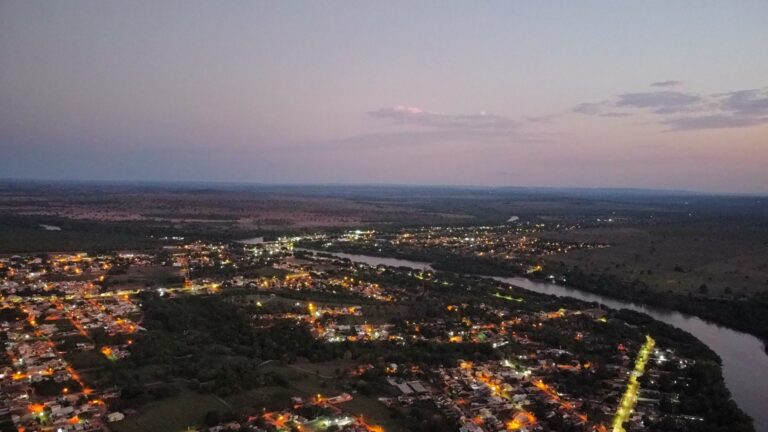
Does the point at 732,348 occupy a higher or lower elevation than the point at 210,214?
lower

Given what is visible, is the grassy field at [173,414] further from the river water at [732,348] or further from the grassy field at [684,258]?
the grassy field at [684,258]

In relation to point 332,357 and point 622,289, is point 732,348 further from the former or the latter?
point 332,357

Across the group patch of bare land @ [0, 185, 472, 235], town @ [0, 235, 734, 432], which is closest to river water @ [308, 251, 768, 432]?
town @ [0, 235, 734, 432]

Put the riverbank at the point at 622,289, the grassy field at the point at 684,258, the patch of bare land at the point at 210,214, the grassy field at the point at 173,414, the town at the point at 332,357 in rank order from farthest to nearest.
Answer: the patch of bare land at the point at 210,214, the grassy field at the point at 684,258, the riverbank at the point at 622,289, the town at the point at 332,357, the grassy field at the point at 173,414

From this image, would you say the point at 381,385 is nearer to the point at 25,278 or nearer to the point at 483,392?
the point at 483,392

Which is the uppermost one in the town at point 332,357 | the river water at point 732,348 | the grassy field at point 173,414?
the town at point 332,357

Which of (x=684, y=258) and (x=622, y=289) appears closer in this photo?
(x=622, y=289)

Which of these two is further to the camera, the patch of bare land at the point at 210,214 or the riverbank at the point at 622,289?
the patch of bare land at the point at 210,214

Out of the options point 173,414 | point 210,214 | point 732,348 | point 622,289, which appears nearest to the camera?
point 173,414

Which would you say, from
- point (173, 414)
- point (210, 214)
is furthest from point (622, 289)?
point (210, 214)

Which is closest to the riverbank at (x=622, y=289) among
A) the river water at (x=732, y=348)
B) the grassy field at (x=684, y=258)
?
the river water at (x=732, y=348)
